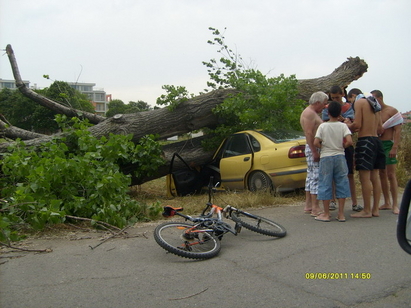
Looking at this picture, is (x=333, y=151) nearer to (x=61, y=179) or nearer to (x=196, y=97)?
(x=61, y=179)

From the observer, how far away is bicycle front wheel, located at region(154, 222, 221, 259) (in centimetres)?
430

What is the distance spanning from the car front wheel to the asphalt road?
2.70 m

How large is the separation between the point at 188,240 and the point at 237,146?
4672 millimetres

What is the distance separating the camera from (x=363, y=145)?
6336 millimetres

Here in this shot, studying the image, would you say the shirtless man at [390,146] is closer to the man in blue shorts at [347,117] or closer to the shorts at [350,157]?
the man in blue shorts at [347,117]

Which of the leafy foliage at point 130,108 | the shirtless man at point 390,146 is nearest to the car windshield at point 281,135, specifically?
the shirtless man at point 390,146

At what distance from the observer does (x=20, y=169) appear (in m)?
6.55

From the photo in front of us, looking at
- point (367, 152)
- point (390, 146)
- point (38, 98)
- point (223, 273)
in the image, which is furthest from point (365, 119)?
point (38, 98)

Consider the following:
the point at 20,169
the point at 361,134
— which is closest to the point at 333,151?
the point at 361,134

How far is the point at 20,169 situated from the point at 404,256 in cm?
537

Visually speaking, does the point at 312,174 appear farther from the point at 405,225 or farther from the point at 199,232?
the point at 405,225

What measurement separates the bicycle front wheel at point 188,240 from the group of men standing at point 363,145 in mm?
2195

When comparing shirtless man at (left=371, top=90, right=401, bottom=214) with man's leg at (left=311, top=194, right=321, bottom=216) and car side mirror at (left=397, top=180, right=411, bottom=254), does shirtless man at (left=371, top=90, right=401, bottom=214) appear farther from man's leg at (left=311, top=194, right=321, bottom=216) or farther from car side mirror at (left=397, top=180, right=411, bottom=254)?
car side mirror at (left=397, top=180, right=411, bottom=254)

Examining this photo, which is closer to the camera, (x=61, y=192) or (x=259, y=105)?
(x=61, y=192)
